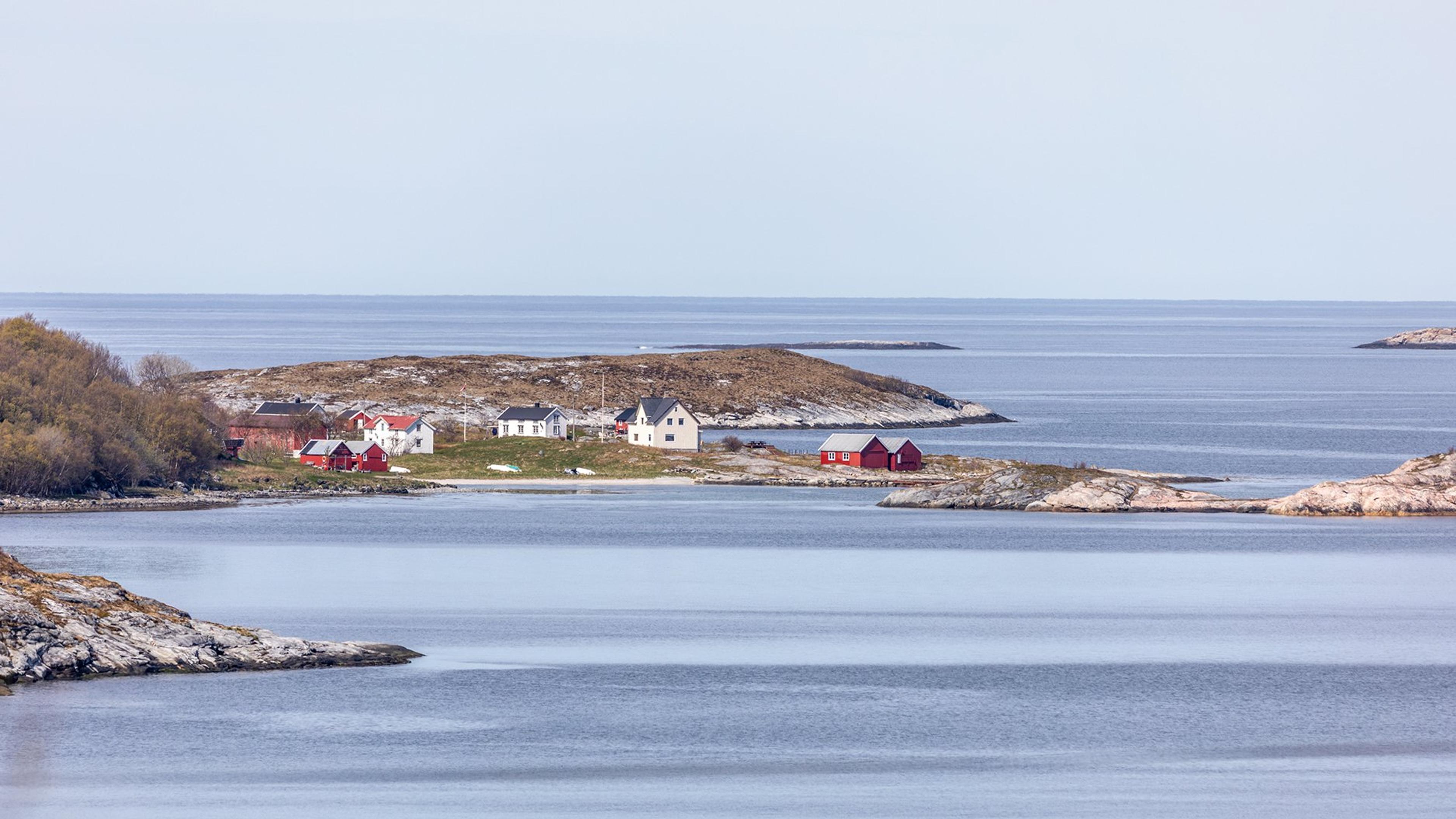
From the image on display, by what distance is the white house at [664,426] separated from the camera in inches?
4409

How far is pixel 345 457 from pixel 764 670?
6129cm

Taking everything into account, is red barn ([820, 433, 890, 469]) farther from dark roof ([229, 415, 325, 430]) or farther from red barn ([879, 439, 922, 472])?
dark roof ([229, 415, 325, 430])

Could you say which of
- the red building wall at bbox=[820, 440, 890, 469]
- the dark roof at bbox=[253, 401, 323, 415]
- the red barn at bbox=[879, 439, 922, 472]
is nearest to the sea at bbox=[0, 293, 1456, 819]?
the red building wall at bbox=[820, 440, 890, 469]

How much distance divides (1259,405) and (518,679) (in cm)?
13900

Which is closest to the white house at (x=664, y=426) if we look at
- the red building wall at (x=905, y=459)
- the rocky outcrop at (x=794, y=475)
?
the rocky outcrop at (x=794, y=475)

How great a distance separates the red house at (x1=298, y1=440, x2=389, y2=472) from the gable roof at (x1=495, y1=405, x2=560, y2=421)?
36.2 feet

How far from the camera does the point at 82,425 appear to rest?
89312 mm

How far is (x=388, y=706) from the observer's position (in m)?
41.4

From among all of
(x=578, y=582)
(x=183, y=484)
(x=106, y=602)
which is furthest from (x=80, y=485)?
(x=106, y=602)

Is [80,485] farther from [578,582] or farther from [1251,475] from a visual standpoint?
[1251,475]

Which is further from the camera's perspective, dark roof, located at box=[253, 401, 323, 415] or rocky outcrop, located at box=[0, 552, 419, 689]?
dark roof, located at box=[253, 401, 323, 415]

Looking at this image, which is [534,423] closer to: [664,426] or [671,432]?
[664,426]

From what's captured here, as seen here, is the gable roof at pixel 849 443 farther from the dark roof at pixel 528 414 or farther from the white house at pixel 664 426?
the dark roof at pixel 528 414

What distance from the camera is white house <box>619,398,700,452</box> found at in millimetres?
112000
